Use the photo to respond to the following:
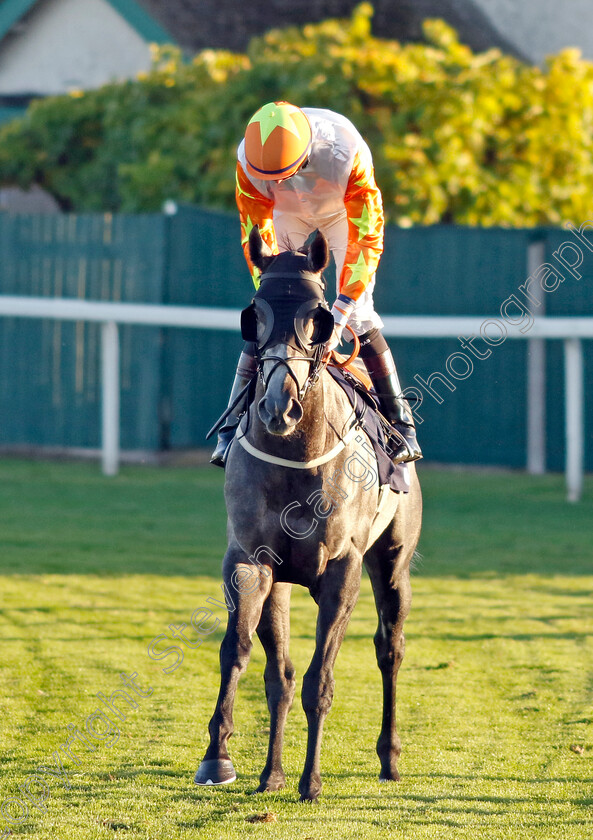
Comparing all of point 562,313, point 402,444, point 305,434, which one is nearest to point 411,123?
point 562,313

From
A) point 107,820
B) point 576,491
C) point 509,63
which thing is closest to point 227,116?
point 509,63

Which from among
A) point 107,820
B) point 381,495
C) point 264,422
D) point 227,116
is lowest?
point 107,820

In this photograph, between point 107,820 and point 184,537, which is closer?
point 107,820

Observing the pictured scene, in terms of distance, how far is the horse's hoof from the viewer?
3740 mm

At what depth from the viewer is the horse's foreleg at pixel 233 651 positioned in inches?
148

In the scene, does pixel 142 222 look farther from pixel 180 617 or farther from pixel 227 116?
pixel 180 617

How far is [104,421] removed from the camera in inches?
399

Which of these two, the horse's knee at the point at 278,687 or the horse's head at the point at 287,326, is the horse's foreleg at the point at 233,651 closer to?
the horse's knee at the point at 278,687

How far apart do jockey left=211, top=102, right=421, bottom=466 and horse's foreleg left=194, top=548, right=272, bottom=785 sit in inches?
24.3

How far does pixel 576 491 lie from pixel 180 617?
474 cm

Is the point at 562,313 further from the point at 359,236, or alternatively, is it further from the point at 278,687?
the point at 278,687

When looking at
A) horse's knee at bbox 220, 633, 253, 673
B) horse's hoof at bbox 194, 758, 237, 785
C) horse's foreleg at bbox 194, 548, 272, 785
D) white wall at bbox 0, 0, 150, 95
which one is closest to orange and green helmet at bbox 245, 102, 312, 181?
horse's foreleg at bbox 194, 548, 272, 785

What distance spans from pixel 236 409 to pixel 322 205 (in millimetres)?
916

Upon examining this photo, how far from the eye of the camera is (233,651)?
3.80m
